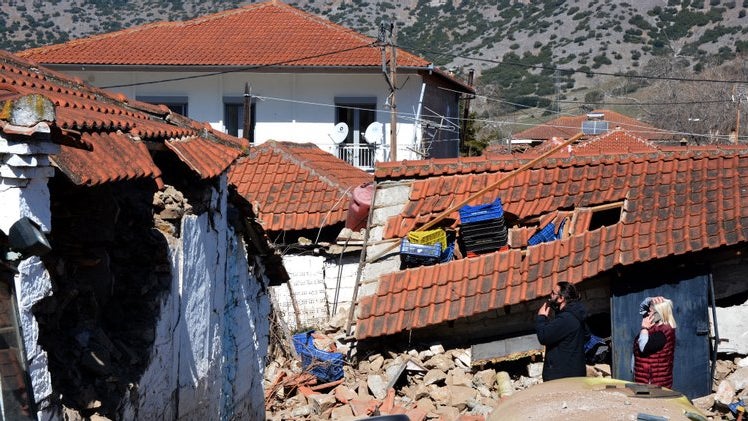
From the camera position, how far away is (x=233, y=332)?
36.4 ft

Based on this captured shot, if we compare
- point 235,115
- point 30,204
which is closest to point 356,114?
point 235,115

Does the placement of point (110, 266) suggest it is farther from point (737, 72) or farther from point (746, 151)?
point (737, 72)

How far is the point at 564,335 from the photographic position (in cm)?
872

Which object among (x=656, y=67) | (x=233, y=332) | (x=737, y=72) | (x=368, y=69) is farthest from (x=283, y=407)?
(x=656, y=67)

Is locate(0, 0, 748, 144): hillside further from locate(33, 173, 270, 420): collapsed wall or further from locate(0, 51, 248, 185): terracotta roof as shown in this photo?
locate(0, 51, 248, 185): terracotta roof

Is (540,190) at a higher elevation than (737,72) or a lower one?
lower

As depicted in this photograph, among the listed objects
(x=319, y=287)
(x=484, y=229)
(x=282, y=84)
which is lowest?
(x=319, y=287)

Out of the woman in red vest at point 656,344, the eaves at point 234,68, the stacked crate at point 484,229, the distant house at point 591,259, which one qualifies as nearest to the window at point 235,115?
the eaves at point 234,68

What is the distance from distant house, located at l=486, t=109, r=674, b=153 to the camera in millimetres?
38094

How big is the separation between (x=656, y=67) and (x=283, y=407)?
171 ft

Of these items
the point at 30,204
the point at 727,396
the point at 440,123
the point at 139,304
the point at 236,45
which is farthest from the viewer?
the point at 440,123

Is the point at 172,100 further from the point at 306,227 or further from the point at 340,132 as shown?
the point at 306,227

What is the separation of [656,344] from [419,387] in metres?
4.26

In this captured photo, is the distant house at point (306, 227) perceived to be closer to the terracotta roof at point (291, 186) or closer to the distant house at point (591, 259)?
the terracotta roof at point (291, 186)
